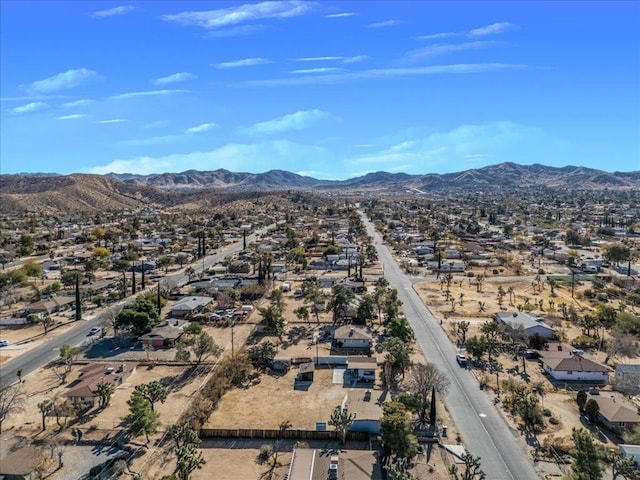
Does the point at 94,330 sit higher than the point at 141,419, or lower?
lower

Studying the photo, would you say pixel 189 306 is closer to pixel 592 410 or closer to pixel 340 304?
pixel 340 304

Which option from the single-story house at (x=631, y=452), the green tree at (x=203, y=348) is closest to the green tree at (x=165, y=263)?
the green tree at (x=203, y=348)

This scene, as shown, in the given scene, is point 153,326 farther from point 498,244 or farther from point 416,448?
point 498,244

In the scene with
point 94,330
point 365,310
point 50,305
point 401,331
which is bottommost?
point 94,330

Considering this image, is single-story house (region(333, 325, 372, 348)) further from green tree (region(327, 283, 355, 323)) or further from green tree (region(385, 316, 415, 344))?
green tree (region(327, 283, 355, 323))

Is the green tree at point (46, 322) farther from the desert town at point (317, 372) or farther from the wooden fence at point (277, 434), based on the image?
the wooden fence at point (277, 434)

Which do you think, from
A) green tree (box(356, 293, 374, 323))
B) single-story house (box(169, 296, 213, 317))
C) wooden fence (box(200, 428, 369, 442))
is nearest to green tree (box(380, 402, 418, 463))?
wooden fence (box(200, 428, 369, 442))

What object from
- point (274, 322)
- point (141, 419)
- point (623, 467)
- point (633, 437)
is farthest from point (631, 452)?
point (274, 322)
